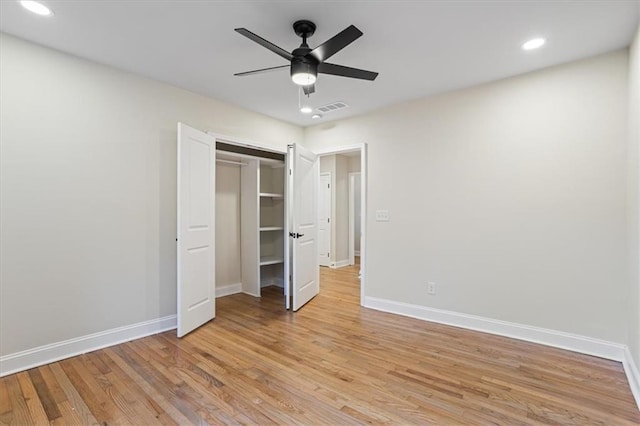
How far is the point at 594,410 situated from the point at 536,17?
2660 millimetres

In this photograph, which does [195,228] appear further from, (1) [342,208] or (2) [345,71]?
(1) [342,208]

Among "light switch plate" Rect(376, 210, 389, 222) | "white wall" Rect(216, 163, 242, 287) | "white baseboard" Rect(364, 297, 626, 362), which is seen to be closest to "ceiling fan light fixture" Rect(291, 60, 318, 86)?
"light switch plate" Rect(376, 210, 389, 222)

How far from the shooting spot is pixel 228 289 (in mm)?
4664

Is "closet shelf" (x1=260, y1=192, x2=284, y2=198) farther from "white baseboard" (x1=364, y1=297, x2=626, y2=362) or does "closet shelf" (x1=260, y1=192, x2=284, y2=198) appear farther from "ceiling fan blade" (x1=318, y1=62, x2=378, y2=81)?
"ceiling fan blade" (x1=318, y1=62, x2=378, y2=81)

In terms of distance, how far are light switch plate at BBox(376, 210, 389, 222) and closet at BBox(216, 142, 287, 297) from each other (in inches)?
67.4

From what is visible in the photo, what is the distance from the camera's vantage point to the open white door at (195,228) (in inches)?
121

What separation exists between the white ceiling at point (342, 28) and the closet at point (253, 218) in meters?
1.51

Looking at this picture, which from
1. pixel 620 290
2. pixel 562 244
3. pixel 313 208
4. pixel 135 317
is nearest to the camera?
pixel 620 290

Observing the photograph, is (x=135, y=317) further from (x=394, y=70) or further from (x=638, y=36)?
(x=638, y=36)

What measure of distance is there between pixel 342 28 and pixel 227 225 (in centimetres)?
329

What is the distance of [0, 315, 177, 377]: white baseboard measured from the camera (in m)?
2.39

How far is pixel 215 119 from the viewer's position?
12.3ft

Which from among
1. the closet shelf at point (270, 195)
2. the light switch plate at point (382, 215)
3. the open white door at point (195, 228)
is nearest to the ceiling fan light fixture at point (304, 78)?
the open white door at point (195, 228)

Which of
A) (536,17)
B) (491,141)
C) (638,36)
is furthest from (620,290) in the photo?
(536,17)
